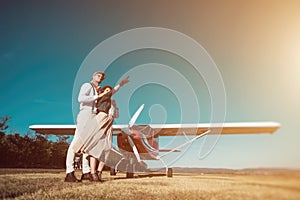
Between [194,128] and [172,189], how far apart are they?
188 cm

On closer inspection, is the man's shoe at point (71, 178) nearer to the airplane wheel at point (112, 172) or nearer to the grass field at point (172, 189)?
the grass field at point (172, 189)

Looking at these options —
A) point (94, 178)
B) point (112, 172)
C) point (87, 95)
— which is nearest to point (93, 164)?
point (94, 178)

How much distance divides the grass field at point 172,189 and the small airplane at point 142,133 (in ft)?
3.57

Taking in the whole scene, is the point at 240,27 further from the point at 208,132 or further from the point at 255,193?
the point at 255,193

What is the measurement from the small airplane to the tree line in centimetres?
16

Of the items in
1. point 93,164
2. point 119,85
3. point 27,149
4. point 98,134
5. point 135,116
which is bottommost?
point 93,164

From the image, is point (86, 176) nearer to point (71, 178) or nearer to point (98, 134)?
point (71, 178)

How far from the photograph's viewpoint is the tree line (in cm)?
→ 493

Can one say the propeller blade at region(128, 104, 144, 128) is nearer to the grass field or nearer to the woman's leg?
the woman's leg

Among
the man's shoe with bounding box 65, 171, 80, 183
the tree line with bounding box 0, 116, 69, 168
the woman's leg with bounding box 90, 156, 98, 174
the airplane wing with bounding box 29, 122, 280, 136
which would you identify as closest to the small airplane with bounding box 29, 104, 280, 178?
the airplane wing with bounding box 29, 122, 280, 136

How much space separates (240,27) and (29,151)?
11.8 feet

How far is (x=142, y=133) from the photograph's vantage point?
5824 millimetres

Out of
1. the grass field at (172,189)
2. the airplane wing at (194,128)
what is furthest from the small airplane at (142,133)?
the grass field at (172,189)

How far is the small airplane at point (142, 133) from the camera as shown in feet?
15.7
